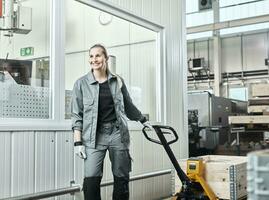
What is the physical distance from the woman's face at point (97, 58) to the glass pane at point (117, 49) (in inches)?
28.3

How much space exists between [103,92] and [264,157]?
2.12m

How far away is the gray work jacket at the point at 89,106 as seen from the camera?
288cm

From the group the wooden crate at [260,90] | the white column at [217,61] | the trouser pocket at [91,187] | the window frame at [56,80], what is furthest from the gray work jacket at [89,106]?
the white column at [217,61]

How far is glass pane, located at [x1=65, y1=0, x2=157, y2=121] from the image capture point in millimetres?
3758

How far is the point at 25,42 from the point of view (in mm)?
3395

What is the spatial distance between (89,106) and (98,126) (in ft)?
0.60

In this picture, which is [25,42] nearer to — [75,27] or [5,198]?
[75,27]

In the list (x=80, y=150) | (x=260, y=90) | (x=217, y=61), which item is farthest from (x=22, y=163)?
(x=217, y=61)

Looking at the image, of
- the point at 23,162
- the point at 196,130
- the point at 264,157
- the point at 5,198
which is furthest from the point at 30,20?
the point at 196,130

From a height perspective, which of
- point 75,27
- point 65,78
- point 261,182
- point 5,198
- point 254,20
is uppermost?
point 254,20

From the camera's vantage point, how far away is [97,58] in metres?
2.92

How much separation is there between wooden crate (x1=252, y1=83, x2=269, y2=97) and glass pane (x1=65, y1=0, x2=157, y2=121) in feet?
5.95

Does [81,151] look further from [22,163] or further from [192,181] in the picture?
[192,181]

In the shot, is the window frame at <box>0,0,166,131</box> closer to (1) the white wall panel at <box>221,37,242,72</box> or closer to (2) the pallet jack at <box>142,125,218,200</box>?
(2) the pallet jack at <box>142,125,218,200</box>
